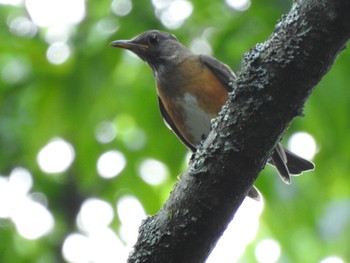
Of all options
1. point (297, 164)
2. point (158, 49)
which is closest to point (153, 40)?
point (158, 49)

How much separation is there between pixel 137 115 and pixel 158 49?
1.09m

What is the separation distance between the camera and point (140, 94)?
474cm

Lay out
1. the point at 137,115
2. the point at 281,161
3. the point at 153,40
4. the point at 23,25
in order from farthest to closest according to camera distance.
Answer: the point at 23,25
the point at 153,40
the point at 137,115
the point at 281,161

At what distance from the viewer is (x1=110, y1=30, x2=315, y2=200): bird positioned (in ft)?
15.8

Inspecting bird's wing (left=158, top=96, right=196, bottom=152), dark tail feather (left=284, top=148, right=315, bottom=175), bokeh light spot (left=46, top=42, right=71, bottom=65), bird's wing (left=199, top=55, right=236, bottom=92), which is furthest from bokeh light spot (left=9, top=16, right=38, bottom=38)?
dark tail feather (left=284, top=148, right=315, bottom=175)

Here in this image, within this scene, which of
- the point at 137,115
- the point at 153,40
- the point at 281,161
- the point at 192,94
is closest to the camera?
the point at 281,161

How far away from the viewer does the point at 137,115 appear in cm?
466

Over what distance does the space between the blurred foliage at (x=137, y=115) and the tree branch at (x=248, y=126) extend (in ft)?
6.03

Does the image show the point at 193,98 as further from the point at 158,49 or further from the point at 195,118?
the point at 158,49

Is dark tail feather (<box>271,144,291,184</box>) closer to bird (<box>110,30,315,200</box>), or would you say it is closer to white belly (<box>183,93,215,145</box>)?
bird (<box>110,30,315,200</box>)

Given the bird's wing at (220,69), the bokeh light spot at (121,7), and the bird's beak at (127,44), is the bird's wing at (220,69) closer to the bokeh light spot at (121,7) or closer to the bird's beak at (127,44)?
the bird's beak at (127,44)

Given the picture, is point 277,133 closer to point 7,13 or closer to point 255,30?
point 255,30

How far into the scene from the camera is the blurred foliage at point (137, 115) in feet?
14.5

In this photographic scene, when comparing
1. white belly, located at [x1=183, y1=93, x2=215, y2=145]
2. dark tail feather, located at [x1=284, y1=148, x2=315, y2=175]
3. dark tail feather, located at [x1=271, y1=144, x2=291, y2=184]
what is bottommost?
dark tail feather, located at [x1=271, y1=144, x2=291, y2=184]
